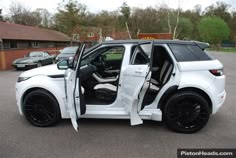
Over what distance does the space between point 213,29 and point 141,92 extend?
51602 mm

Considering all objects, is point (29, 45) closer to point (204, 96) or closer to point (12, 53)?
point (12, 53)

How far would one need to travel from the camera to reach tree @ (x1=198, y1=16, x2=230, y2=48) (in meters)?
48.6

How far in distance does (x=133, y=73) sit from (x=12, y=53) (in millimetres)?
17404

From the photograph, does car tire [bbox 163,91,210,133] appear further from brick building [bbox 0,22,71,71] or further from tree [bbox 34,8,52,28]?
tree [bbox 34,8,52,28]

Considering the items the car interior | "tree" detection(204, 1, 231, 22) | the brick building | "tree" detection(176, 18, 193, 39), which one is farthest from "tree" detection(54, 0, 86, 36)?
"tree" detection(204, 1, 231, 22)

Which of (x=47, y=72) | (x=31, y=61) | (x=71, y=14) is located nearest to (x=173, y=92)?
(x=47, y=72)

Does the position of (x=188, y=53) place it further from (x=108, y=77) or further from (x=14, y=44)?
(x=14, y=44)

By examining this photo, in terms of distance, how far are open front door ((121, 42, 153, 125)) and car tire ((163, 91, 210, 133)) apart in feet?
2.02

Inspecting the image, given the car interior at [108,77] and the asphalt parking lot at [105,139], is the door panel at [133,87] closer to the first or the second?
the car interior at [108,77]

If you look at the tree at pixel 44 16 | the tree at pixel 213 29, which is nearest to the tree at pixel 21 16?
the tree at pixel 44 16

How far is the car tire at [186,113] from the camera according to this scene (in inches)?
155

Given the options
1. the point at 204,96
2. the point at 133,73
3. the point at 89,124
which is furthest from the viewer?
the point at 89,124

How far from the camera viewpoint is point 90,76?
15.4ft

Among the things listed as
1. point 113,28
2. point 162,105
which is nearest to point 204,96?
point 162,105
